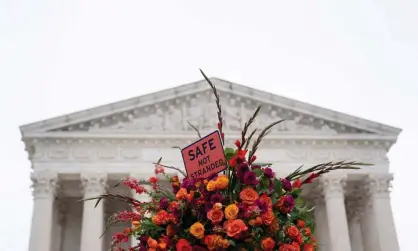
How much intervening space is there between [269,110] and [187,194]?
24.4 metres

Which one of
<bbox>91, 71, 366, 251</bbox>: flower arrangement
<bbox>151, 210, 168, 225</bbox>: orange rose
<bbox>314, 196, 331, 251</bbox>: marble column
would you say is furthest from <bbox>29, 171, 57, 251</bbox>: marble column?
<bbox>151, 210, 168, 225</bbox>: orange rose

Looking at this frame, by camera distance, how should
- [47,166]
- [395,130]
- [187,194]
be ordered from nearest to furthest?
1. [187,194]
2. [47,166]
3. [395,130]

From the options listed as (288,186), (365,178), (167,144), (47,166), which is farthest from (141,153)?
(288,186)

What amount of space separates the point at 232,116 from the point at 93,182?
25.5 ft

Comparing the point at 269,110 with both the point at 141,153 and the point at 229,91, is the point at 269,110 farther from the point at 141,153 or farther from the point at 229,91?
the point at 141,153

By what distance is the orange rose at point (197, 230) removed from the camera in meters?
4.38

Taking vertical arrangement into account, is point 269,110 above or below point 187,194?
above

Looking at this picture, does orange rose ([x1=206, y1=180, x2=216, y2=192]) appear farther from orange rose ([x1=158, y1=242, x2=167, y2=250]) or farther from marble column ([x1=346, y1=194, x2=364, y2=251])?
marble column ([x1=346, y1=194, x2=364, y2=251])

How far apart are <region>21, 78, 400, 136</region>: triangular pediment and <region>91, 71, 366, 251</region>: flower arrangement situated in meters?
22.8

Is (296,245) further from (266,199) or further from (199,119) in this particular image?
(199,119)

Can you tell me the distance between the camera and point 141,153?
27656 mm

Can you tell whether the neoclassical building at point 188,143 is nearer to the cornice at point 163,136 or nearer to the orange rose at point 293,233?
the cornice at point 163,136

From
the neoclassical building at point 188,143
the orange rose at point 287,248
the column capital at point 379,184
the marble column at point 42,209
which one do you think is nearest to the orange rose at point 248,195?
the orange rose at point 287,248

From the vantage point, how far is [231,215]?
4.39 meters
